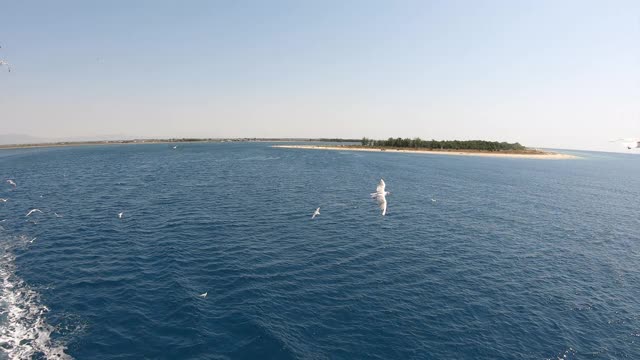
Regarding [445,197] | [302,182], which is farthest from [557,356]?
[302,182]

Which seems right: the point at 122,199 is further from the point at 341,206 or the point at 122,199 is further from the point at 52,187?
the point at 341,206

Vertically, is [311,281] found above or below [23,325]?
above

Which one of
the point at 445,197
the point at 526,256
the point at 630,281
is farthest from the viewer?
the point at 445,197

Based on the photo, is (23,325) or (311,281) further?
(311,281)

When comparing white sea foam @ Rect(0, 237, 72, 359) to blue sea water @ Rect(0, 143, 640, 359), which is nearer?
white sea foam @ Rect(0, 237, 72, 359)
